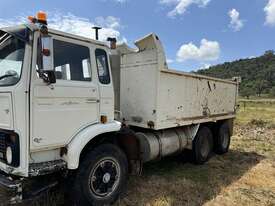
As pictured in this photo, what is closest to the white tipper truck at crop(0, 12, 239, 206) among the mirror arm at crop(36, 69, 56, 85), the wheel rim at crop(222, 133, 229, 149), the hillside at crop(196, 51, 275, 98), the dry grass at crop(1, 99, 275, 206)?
the mirror arm at crop(36, 69, 56, 85)

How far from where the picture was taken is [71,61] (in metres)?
3.80

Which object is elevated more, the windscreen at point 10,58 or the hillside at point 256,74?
the hillside at point 256,74

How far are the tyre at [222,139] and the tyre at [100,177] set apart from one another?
4.28 m

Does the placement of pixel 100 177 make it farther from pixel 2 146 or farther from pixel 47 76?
pixel 47 76

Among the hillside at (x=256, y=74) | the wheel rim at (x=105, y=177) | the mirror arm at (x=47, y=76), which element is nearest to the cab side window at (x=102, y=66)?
the mirror arm at (x=47, y=76)

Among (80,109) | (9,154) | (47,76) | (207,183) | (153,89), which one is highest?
(47,76)

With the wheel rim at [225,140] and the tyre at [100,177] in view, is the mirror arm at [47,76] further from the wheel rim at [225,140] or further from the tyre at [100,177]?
the wheel rim at [225,140]

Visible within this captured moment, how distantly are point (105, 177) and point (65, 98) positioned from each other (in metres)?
1.40

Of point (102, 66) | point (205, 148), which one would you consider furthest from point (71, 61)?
point (205, 148)

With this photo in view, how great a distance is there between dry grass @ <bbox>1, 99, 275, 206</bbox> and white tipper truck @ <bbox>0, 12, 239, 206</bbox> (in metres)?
0.51

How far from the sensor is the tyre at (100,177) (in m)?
3.80

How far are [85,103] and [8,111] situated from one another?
1.03m

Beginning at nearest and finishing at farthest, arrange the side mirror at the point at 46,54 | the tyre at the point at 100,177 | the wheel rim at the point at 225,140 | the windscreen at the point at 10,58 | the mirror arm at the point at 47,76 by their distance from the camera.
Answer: the side mirror at the point at 46,54 → the mirror arm at the point at 47,76 → the windscreen at the point at 10,58 → the tyre at the point at 100,177 → the wheel rim at the point at 225,140

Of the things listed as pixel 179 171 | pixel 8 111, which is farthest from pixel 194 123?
pixel 8 111
